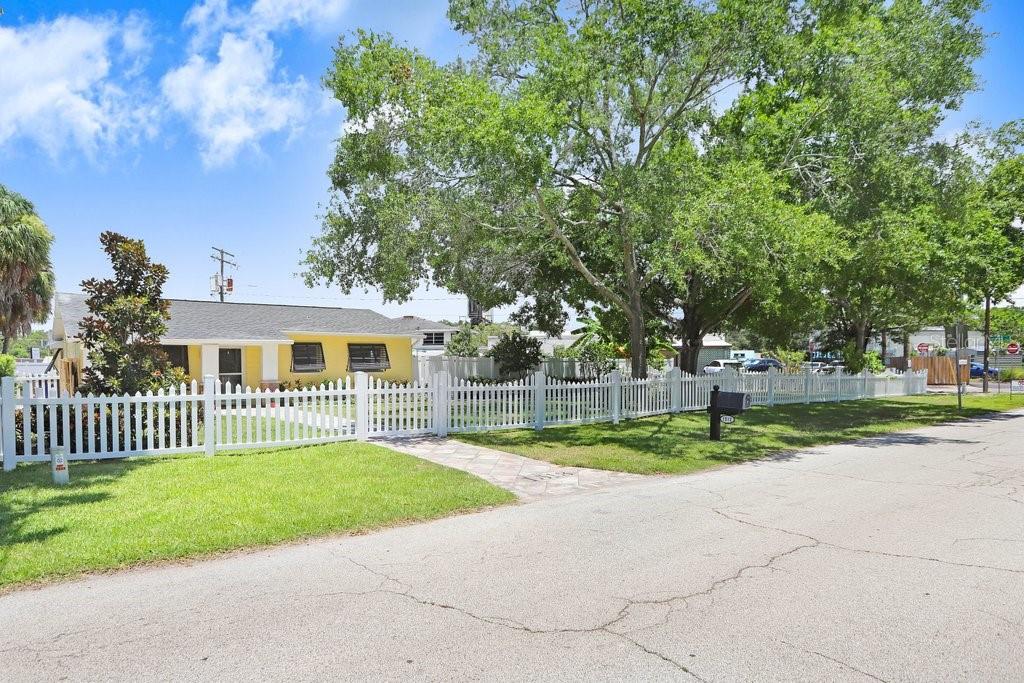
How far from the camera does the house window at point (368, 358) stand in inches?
1015

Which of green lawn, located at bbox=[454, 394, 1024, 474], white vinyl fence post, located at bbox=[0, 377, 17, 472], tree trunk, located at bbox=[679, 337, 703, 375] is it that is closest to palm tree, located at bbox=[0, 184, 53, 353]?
white vinyl fence post, located at bbox=[0, 377, 17, 472]

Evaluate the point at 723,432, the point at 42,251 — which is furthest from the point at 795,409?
the point at 42,251

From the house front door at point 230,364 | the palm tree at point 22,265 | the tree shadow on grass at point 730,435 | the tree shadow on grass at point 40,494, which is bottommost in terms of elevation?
the tree shadow on grass at point 730,435

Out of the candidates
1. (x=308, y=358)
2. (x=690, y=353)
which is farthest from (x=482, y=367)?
(x=690, y=353)

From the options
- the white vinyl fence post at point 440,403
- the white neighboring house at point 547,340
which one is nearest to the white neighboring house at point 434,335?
A: the white neighboring house at point 547,340

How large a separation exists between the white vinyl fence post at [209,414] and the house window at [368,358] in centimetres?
1527

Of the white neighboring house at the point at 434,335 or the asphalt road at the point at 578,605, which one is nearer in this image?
the asphalt road at the point at 578,605

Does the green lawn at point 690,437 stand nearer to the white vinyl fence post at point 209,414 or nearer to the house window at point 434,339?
the white vinyl fence post at point 209,414

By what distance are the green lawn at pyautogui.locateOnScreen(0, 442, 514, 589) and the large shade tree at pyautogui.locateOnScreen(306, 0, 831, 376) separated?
5.75m

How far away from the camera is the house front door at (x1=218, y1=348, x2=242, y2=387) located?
22281 mm

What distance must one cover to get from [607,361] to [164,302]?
799 inches

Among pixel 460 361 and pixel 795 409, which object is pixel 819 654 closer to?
pixel 795 409

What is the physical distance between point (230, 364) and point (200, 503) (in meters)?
16.8

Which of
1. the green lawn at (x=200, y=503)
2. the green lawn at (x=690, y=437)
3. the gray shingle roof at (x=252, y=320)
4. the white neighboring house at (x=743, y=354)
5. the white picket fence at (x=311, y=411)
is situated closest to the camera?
the green lawn at (x=200, y=503)
